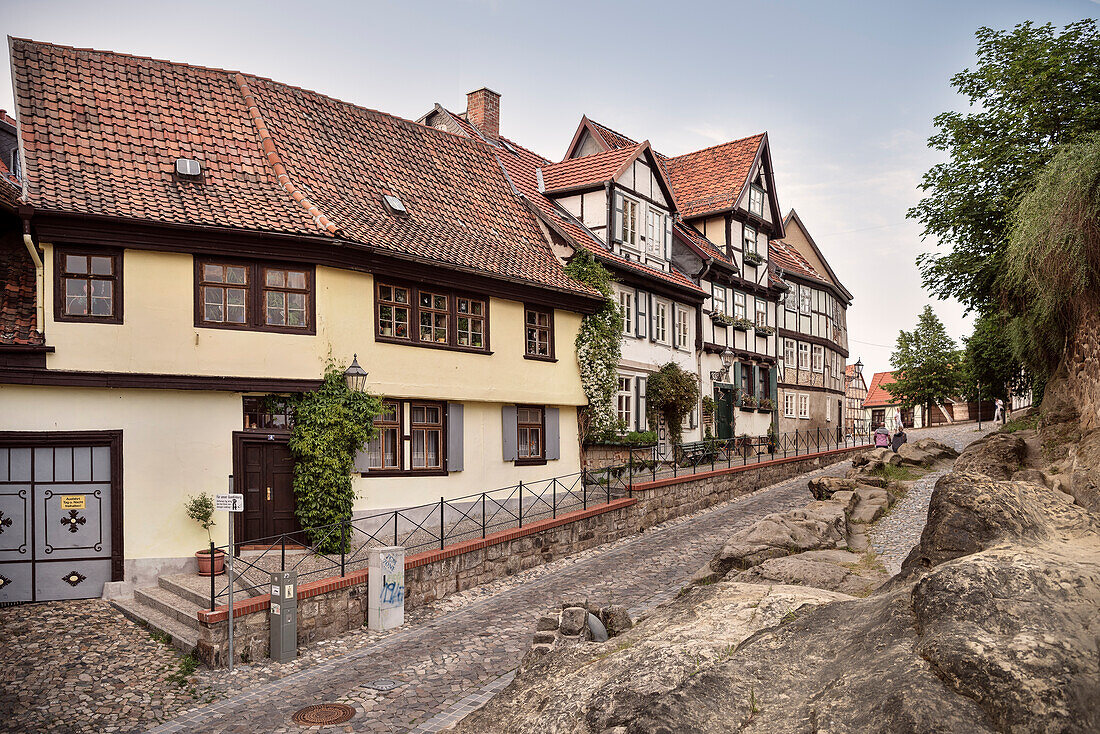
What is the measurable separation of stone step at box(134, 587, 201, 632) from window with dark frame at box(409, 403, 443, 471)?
5635 mm

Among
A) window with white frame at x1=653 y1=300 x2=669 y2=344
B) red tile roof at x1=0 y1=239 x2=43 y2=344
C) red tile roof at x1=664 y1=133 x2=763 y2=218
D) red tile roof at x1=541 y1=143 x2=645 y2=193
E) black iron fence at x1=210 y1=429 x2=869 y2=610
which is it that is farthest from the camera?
red tile roof at x1=664 y1=133 x2=763 y2=218

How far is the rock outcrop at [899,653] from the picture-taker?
409 cm

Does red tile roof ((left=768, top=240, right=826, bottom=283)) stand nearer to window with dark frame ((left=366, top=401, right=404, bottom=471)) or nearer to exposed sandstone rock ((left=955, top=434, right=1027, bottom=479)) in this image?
exposed sandstone rock ((left=955, top=434, right=1027, bottom=479))

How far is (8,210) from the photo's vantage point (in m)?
14.1

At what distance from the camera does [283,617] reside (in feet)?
37.1

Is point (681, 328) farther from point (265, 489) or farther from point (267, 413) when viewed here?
point (265, 489)

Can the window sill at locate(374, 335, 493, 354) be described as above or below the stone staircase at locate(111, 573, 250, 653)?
above

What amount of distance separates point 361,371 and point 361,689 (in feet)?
22.3

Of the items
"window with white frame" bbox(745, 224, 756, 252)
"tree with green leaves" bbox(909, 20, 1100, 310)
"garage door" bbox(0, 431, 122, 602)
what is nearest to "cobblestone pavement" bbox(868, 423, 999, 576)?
"tree with green leaves" bbox(909, 20, 1100, 310)

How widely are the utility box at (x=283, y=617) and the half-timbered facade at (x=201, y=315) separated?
338 centimetres

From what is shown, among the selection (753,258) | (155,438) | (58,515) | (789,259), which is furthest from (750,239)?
(58,515)

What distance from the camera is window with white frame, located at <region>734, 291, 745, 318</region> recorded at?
1259 inches

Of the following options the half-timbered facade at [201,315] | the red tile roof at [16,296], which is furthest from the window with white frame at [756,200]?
→ the red tile roof at [16,296]

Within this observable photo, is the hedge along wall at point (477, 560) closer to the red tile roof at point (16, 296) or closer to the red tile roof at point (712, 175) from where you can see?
the red tile roof at point (16, 296)
